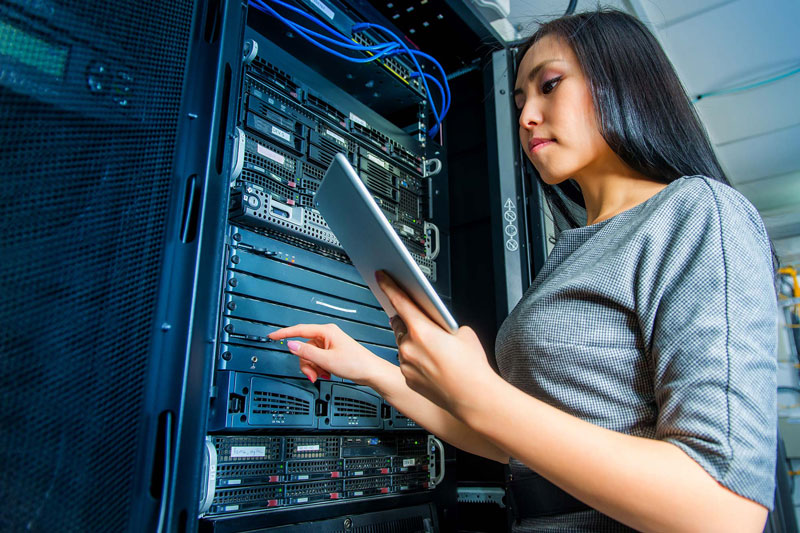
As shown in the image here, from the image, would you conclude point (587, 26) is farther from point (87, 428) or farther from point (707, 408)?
point (87, 428)

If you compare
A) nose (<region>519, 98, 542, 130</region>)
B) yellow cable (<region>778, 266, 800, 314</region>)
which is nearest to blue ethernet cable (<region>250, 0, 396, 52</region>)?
nose (<region>519, 98, 542, 130</region>)

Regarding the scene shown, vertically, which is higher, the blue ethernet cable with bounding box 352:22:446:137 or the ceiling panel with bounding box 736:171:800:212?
the ceiling panel with bounding box 736:171:800:212

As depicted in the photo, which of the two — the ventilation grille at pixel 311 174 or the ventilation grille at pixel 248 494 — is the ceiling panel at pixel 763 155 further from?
the ventilation grille at pixel 248 494

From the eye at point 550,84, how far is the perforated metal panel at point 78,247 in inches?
22.7

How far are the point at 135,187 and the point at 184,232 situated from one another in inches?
2.9

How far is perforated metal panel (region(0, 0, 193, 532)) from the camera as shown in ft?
1.49

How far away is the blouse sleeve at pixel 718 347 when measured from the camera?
0.49 m

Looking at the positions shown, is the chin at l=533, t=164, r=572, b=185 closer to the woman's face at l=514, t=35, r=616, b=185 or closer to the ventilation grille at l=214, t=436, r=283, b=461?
the woman's face at l=514, t=35, r=616, b=185

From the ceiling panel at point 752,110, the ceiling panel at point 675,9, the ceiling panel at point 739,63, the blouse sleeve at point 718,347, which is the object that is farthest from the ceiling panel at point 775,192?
the blouse sleeve at point 718,347

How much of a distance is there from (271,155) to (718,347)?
0.80 meters

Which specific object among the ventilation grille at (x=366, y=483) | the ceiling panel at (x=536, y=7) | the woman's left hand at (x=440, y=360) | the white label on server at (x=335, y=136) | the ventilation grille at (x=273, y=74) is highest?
the ceiling panel at (x=536, y=7)

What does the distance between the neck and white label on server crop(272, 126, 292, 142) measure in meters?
0.55

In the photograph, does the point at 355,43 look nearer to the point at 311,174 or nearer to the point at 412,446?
the point at 311,174

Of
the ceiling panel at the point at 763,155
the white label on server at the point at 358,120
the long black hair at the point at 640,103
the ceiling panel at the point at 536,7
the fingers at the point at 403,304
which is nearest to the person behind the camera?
the fingers at the point at 403,304
